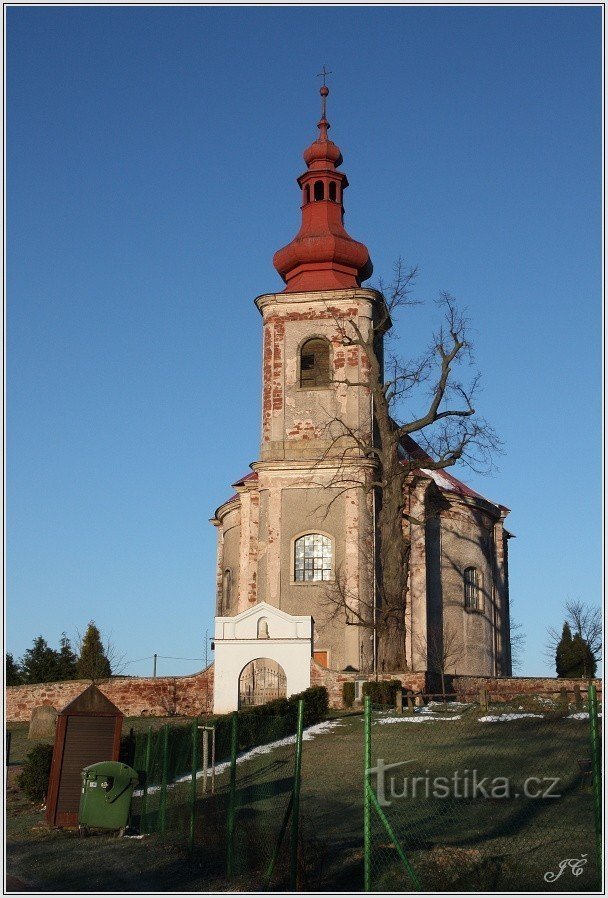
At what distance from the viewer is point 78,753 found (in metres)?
15.3

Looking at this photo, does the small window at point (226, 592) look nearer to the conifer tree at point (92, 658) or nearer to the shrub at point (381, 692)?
the conifer tree at point (92, 658)

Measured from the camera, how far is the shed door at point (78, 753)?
14.7 metres

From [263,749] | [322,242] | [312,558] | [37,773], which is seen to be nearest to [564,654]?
[312,558]

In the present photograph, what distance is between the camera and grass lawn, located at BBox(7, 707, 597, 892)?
408 inches

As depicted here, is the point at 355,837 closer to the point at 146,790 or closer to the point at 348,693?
the point at 146,790

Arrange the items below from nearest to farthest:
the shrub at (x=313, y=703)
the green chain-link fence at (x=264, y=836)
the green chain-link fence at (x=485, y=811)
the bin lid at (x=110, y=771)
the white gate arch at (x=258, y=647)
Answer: the green chain-link fence at (x=485, y=811), the green chain-link fence at (x=264, y=836), the bin lid at (x=110, y=771), the shrub at (x=313, y=703), the white gate arch at (x=258, y=647)

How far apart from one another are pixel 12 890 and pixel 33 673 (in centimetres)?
3524

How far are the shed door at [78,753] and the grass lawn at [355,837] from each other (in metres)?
0.39

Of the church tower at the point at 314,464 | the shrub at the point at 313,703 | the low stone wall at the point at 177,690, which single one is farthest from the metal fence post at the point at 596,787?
the church tower at the point at 314,464

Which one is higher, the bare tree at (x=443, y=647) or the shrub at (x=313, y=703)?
the bare tree at (x=443, y=647)

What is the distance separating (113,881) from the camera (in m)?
11.2

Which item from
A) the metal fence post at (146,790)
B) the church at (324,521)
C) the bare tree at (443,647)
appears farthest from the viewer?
the bare tree at (443,647)

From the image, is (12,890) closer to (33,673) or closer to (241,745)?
(241,745)

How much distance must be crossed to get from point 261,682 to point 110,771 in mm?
18142
